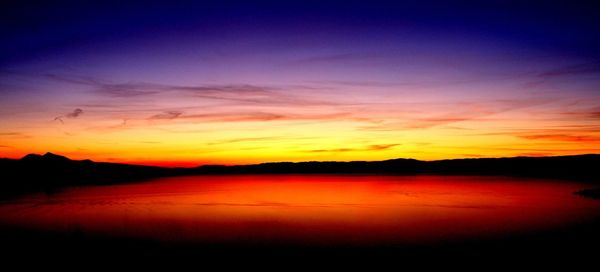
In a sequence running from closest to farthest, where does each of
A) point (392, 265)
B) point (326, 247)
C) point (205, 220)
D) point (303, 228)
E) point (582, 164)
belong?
point (392, 265) → point (326, 247) → point (303, 228) → point (205, 220) → point (582, 164)

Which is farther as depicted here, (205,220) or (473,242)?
(205,220)

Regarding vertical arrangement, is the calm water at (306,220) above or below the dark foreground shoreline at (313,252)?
above

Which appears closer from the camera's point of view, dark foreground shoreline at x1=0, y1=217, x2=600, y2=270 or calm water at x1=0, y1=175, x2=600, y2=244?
dark foreground shoreline at x1=0, y1=217, x2=600, y2=270

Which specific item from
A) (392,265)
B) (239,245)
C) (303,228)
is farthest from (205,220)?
(392,265)

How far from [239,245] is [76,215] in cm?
1499

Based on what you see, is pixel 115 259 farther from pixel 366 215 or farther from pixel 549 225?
pixel 549 225

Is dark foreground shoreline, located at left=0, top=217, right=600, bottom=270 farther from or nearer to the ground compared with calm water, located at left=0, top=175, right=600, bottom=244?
nearer to the ground

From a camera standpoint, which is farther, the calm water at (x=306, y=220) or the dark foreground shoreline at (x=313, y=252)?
the calm water at (x=306, y=220)

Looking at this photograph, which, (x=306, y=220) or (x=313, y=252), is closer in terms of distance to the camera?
(x=313, y=252)

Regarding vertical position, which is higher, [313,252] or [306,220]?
[306,220]

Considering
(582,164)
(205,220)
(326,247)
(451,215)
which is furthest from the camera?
(582,164)

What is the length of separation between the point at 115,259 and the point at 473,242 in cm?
1315

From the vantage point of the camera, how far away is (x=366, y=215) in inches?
1059

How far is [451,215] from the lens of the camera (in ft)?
87.4
